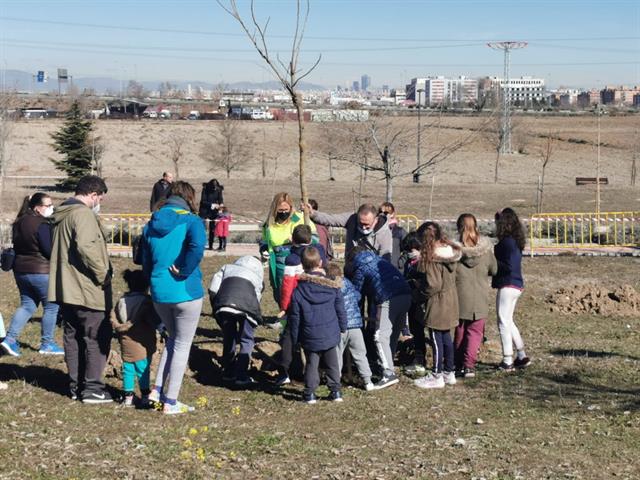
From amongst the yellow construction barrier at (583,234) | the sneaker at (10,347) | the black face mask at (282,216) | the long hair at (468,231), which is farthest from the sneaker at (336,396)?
the yellow construction barrier at (583,234)

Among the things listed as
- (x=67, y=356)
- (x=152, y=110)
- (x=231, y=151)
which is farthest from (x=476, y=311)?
(x=152, y=110)

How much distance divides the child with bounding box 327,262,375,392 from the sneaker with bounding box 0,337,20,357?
3530 mm

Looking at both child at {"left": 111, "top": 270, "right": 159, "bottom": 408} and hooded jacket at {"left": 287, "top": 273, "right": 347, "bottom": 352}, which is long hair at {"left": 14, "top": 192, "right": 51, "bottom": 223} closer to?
child at {"left": 111, "top": 270, "right": 159, "bottom": 408}

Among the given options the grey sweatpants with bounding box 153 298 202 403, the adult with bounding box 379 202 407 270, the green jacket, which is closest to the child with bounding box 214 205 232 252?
the adult with bounding box 379 202 407 270

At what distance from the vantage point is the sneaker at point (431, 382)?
893cm

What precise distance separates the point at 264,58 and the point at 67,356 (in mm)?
3781

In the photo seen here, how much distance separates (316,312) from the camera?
8.15m

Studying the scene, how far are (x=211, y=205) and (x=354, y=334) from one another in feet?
39.0

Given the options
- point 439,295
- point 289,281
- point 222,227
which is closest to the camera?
point 289,281

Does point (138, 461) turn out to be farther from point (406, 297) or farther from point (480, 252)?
point (480, 252)

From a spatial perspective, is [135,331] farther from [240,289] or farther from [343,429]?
[343,429]

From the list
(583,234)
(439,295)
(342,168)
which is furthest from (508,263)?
(342,168)

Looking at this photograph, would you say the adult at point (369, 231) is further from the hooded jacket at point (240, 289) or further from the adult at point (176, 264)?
the adult at point (176, 264)

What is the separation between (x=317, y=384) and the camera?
830cm
